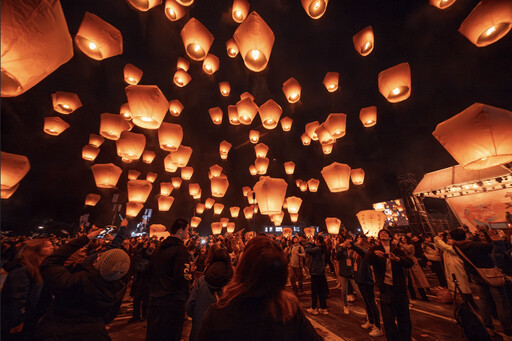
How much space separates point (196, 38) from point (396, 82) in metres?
5.41

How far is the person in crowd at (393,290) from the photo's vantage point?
296 cm

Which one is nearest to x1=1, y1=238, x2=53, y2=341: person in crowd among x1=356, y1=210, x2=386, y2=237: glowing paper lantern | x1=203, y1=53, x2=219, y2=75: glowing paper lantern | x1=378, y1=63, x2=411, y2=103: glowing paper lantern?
x1=203, y1=53, x2=219, y2=75: glowing paper lantern

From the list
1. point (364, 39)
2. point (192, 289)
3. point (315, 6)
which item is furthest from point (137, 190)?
point (364, 39)

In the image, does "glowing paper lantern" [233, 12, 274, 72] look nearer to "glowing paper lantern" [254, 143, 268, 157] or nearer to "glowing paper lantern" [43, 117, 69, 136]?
"glowing paper lantern" [254, 143, 268, 157]

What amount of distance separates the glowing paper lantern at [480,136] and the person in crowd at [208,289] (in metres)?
4.48

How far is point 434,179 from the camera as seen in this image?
13.2m

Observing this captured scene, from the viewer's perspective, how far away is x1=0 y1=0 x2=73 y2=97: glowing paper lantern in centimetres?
169

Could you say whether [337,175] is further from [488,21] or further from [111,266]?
[111,266]

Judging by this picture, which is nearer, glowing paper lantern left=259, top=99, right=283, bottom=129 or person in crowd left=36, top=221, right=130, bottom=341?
person in crowd left=36, top=221, right=130, bottom=341

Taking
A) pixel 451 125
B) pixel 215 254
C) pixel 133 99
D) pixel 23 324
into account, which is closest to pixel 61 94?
pixel 133 99

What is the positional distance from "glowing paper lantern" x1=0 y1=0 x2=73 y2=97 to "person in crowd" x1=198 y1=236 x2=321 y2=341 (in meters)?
2.79

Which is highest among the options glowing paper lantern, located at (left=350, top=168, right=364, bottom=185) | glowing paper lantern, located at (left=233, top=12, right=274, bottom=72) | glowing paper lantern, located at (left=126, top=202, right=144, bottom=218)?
glowing paper lantern, located at (left=233, top=12, right=274, bottom=72)

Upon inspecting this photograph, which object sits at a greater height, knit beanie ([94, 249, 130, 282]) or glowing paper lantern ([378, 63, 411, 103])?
glowing paper lantern ([378, 63, 411, 103])

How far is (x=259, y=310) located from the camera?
1.06 m
